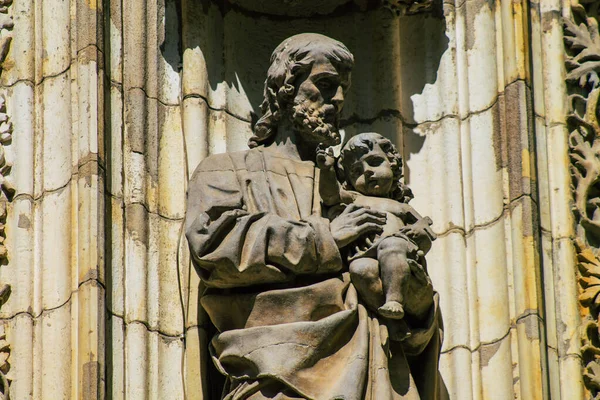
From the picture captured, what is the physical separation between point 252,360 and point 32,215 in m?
1.34

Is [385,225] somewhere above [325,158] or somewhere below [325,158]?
below

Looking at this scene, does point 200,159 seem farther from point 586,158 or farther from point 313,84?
point 586,158

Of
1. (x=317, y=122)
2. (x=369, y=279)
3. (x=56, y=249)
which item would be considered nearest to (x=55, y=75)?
(x=56, y=249)

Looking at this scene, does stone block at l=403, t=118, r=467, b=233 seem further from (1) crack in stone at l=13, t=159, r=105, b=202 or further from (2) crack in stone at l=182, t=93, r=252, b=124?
(1) crack in stone at l=13, t=159, r=105, b=202

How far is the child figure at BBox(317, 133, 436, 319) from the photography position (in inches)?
386

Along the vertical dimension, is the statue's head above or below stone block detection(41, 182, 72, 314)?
above

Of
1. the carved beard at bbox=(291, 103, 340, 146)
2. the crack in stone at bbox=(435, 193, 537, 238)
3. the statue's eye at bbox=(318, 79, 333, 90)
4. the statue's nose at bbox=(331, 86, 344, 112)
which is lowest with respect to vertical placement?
the crack in stone at bbox=(435, 193, 537, 238)

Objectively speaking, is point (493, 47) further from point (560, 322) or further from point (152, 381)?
point (152, 381)

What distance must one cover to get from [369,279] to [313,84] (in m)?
0.97

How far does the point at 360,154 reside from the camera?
10.2 m

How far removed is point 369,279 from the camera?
986 centimetres

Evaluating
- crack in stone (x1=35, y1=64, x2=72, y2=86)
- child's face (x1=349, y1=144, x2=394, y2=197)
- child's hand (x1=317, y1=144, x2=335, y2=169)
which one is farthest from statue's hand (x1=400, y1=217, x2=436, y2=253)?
crack in stone (x1=35, y1=64, x2=72, y2=86)

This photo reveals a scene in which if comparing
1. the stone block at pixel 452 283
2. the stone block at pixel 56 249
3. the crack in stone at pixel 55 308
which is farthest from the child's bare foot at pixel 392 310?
the stone block at pixel 56 249

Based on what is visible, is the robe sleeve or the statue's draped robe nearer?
the statue's draped robe
